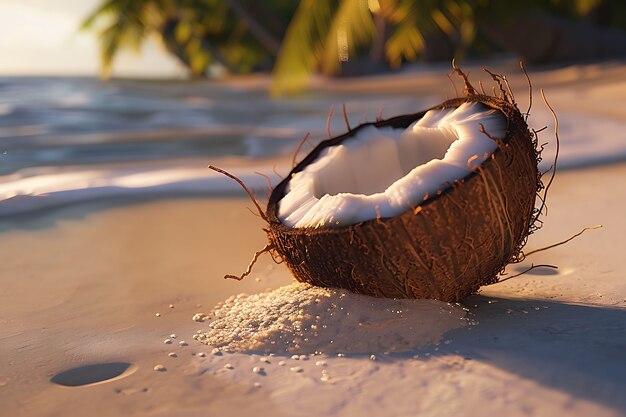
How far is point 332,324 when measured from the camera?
182cm

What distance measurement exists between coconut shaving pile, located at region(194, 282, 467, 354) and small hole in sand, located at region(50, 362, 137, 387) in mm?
210

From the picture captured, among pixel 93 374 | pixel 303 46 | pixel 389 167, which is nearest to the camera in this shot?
pixel 93 374

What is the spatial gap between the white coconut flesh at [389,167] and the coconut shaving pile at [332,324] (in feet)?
0.68

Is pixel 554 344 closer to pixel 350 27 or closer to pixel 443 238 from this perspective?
pixel 443 238

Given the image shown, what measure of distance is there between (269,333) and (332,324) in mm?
151

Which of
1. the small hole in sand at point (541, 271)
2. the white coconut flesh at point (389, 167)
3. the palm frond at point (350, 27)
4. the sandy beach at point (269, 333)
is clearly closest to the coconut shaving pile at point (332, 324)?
the sandy beach at point (269, 333)

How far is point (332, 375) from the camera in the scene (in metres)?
1.59

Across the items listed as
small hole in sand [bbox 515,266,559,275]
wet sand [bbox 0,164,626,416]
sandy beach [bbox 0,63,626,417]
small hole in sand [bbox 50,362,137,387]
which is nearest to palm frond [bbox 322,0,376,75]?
sandy beach [bbox 0,63,626,417]

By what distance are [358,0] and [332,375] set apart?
23.6 ft

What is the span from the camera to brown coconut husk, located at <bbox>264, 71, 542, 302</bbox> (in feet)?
5.69

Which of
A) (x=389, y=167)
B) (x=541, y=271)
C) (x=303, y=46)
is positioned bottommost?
(x=541, y=271)

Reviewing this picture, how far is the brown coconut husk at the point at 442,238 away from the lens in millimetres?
1735

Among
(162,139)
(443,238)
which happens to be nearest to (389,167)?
(443,238)

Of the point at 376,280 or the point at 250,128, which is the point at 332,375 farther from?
the point at 250,128
